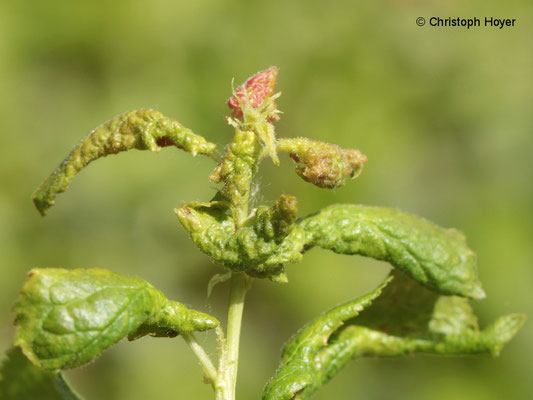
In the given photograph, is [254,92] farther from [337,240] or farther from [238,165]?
[337,240]

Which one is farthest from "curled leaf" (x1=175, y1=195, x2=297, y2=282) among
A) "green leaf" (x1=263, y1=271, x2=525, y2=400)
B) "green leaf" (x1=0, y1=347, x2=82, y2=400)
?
"green leaf" (x1=0, y1=347, x2=82, y2=400)

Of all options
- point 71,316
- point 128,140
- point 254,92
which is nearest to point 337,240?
point 254,92

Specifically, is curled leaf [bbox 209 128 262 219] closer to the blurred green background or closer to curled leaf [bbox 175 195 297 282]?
curled leaf [bbox 175 195 297 282]

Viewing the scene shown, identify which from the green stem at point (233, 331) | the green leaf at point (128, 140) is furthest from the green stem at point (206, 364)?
the green leaf at point (128, 140)

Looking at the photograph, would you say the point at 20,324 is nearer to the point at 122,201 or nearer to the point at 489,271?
the point at 122,201

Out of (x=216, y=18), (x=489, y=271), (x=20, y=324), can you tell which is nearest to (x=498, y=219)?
(x=489, y=271)

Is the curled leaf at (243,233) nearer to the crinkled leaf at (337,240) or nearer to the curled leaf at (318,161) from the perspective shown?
the crinkled leaf at (337,240)
